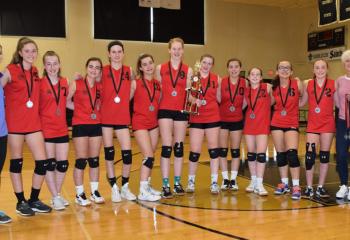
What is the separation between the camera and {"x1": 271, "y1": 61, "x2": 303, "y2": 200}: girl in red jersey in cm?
427

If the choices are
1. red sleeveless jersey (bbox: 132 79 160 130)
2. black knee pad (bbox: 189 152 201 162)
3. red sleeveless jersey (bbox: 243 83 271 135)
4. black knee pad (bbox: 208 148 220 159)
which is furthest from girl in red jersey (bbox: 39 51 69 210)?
red sleeveless jersey (bbox: 243 83 271 135)

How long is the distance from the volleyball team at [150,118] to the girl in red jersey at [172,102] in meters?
0.01

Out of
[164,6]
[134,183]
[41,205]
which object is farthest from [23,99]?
[164,6]

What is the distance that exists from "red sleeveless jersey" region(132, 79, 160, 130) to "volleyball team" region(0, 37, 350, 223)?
11 mm

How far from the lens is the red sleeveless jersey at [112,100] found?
13.1 feet

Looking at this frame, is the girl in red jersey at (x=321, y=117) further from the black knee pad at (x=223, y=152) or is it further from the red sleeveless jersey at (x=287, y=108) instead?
the black knee pad at (x=223, y=152)

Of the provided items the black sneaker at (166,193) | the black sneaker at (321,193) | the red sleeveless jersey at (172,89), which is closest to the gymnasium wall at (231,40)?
the red sleeveless jersey at (172,89)

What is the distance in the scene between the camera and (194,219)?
3520mm

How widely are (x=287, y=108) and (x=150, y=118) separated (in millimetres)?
1500

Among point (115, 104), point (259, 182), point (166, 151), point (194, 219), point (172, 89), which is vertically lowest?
point (194, 219)

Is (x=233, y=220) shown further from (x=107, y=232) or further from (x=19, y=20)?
(x=19, y=20)

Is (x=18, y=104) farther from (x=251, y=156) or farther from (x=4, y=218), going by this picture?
(x=251, y=156)

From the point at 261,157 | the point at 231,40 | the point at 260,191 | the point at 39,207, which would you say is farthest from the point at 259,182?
the point at 231,40

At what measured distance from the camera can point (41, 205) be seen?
12.6 feet
